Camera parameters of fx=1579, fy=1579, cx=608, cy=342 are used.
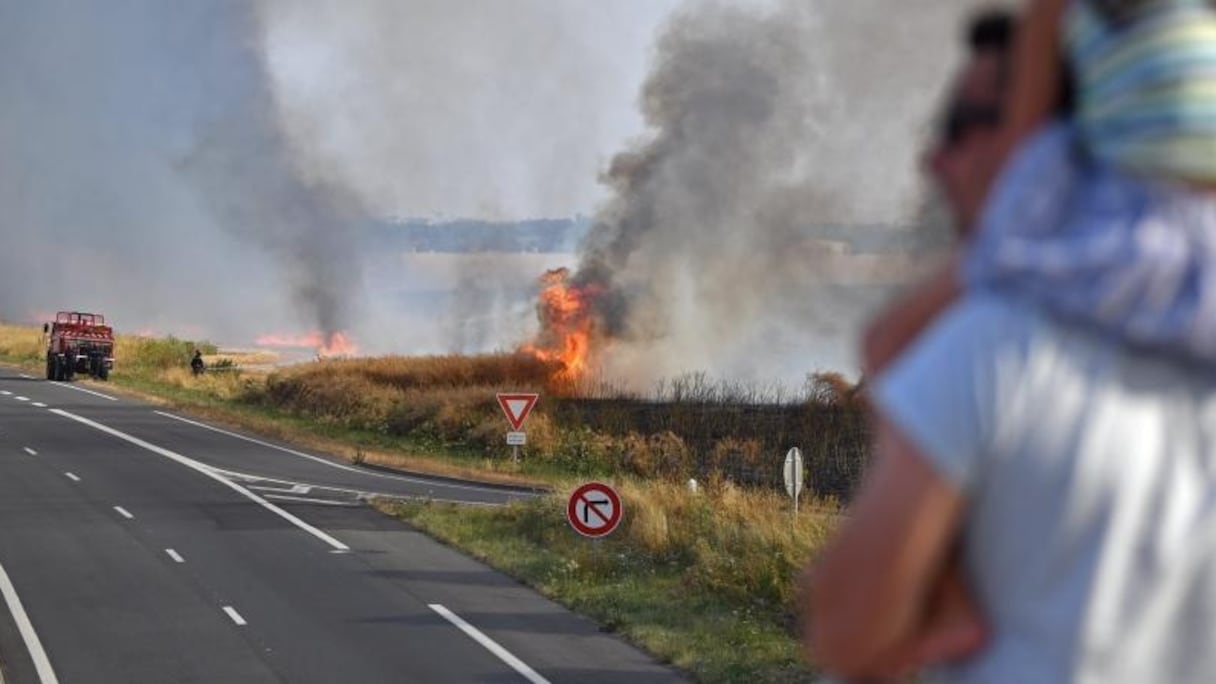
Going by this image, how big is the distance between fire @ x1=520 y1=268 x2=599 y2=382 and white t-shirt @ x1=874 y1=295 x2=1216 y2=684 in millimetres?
56401

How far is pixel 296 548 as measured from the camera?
22.4 m

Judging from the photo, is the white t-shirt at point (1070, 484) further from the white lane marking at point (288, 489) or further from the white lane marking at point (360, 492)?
the white lane marking at point (288, 489)

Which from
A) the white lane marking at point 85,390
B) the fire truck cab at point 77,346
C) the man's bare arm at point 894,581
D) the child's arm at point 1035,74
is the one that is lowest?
the white lane marking at point 85,390

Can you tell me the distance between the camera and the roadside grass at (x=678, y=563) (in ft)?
53.1

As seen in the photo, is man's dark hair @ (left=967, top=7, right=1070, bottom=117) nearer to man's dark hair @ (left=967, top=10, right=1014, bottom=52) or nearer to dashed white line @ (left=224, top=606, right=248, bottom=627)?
man's dark hair @ (left=967, top=10, right=1014, bottom=52)

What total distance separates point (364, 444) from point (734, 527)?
2150 centimetres

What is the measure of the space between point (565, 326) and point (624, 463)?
2243cm

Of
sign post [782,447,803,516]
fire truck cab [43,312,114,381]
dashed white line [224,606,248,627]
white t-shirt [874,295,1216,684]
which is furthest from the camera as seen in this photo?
fire truck cab [43,312,114,381]

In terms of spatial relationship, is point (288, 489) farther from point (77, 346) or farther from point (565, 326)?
point (77, 346)

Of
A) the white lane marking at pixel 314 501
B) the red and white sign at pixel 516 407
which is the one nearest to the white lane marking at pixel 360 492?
the white lane marking at pixel 314 501

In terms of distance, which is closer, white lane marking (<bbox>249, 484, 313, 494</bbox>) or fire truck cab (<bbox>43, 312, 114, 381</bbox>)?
white lane marking (<bbox>249, 484, 313, 494</bbox>)

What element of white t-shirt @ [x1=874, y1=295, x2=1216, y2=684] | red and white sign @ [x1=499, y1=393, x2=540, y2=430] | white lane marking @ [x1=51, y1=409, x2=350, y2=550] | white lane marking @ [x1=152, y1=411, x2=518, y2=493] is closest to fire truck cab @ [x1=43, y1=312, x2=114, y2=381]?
white lane marking @ [x1=51, y1=409, x2=350, y2=550]

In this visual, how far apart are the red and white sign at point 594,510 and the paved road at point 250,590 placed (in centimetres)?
116

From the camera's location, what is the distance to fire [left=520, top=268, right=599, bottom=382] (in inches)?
2324
